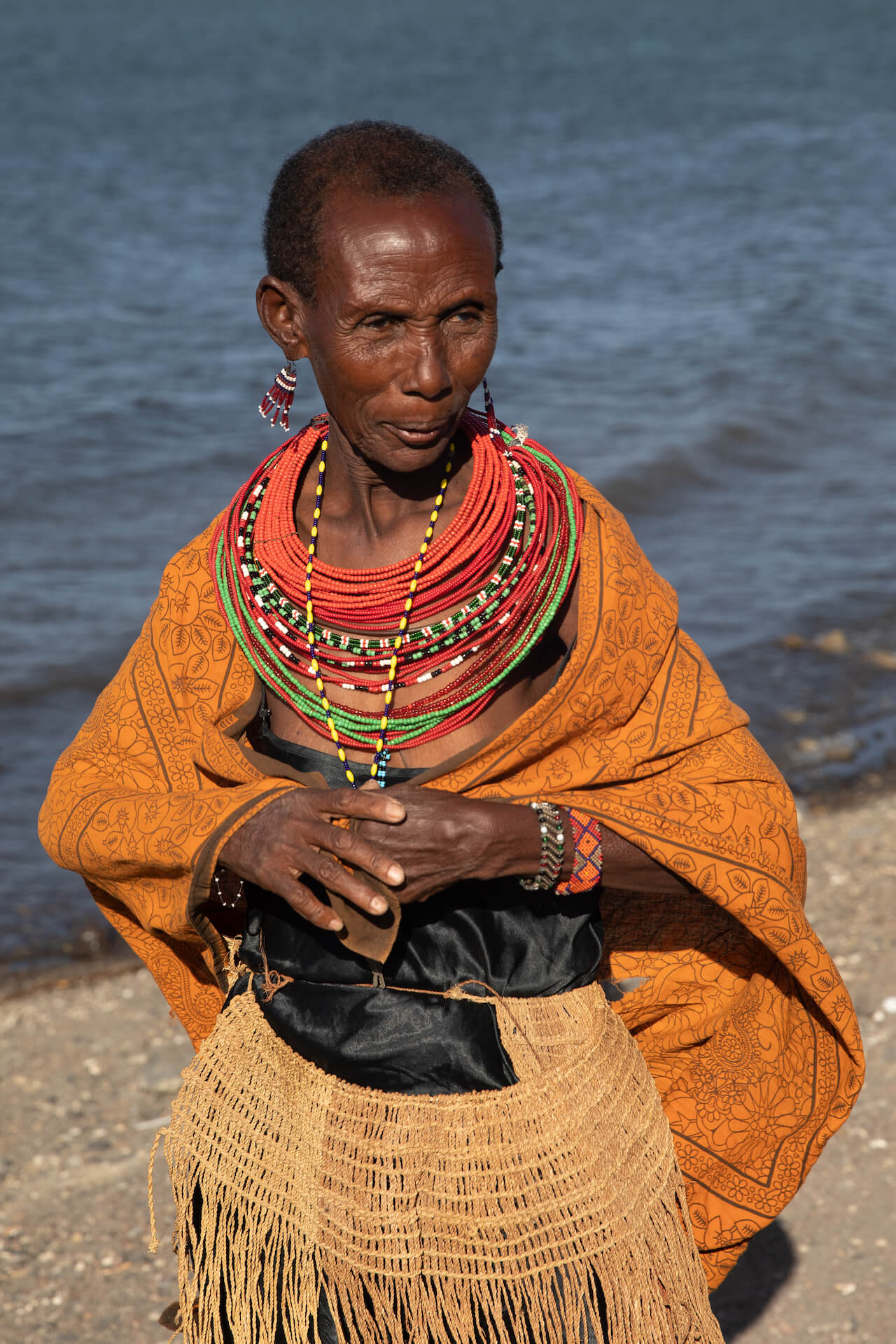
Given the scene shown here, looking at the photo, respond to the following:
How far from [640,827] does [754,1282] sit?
6.04ft

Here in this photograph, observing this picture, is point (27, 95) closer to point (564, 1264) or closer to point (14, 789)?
point (14, 789)

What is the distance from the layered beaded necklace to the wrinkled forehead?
34 cm

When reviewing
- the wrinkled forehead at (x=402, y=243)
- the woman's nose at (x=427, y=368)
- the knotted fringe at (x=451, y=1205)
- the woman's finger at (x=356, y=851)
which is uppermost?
the wrinkled forehead at (x=402, y=243)

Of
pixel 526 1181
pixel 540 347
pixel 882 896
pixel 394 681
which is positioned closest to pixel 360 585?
pixel 394 681

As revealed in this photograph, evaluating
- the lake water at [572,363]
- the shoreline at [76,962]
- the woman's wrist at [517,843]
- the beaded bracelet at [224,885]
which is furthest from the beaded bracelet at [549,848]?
the lake water at [572,363]

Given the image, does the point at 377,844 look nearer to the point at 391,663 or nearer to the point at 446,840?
the point at 446,840

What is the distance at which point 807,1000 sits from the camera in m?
2.21

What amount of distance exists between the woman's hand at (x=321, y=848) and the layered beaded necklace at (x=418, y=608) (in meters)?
0.20

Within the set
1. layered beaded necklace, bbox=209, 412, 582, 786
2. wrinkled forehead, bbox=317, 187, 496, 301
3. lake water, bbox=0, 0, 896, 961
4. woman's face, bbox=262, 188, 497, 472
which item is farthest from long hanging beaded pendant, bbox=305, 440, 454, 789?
lake water, bbox=0, 0, 896, 961

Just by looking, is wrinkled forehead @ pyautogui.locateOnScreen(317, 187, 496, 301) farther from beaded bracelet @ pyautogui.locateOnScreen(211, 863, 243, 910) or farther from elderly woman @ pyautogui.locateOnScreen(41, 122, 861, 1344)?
beaded bracelet @ pyautogui.locateOnScreen(211, 863, 243, 910)

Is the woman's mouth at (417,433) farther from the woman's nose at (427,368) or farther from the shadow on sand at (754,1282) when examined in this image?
the shadow on sand at (754,1282)

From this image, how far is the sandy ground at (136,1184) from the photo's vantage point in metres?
3.14

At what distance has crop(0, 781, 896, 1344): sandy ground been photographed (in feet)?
10.3

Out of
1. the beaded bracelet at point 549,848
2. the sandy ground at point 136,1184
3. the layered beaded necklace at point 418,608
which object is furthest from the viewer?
the sandy ground at point 136,1184
